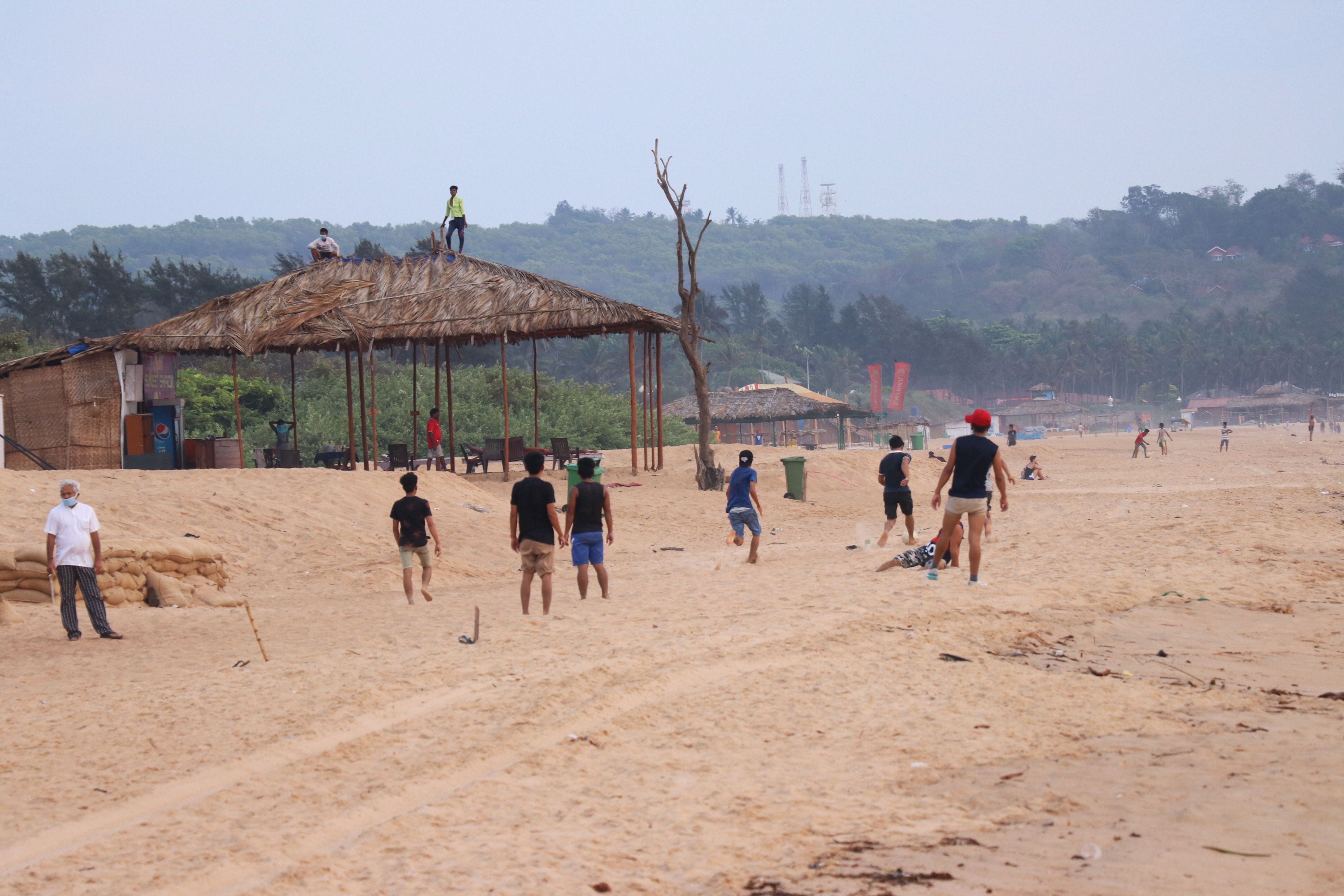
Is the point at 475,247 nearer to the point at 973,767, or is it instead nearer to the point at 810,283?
the point at 810,283

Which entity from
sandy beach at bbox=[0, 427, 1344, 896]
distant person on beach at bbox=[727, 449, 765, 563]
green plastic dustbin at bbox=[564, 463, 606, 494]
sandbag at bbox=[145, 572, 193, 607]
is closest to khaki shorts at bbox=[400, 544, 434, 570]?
sandy beach at bbox=[0, 427, 1344, 896]

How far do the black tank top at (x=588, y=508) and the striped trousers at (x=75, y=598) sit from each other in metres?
3.67

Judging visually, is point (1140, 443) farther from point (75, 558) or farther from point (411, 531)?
point (75, 558)

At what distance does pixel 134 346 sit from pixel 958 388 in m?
91.0

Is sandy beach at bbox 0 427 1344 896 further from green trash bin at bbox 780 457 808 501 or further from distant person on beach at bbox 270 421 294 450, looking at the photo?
green trash bin at bbox 780 457 808 501

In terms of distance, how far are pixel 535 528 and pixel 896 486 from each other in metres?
5.10

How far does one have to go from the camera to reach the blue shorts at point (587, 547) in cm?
917

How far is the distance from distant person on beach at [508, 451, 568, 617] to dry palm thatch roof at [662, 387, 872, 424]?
110ft

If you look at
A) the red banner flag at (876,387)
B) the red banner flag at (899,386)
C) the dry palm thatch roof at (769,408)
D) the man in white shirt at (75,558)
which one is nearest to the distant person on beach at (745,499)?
the man in white shirt at (75,558)

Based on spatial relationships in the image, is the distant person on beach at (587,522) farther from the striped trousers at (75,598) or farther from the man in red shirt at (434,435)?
the man in red shirt at (434,435)

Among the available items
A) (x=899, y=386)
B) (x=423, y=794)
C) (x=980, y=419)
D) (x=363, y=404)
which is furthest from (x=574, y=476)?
(x=899, y=386)

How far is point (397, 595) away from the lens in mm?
10867

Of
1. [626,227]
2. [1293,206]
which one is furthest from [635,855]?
[626,227]

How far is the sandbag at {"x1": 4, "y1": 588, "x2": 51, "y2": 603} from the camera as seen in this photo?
32.2 ft
